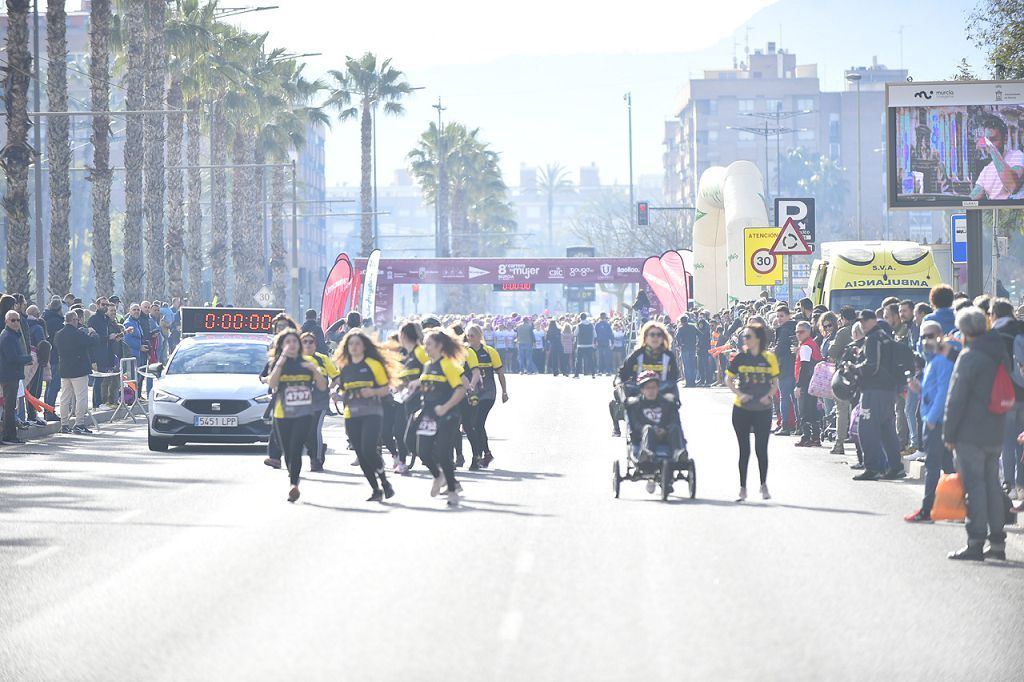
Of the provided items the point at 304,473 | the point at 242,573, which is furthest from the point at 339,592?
the point at 304,473

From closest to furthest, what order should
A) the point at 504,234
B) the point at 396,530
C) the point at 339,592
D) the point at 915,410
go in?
the point at 339,592 < the point at 396,530 < the point at 915,410 < the point at 504,234

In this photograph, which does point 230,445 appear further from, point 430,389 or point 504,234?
point 504,234

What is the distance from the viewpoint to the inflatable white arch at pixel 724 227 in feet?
150

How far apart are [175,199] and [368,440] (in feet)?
126

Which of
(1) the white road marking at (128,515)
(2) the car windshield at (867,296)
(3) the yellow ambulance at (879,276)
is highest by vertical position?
(3) the yellow ambulance at (879,276)

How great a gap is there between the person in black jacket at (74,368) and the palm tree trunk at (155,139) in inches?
720

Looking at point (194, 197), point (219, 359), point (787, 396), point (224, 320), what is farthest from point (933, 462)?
point (194, 197)

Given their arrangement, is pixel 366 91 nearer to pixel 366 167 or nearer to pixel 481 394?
pixel 366 167

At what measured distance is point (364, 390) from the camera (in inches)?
617

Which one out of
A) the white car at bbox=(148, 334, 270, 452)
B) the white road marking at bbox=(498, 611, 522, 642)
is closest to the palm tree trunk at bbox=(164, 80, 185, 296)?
the white car at bbox=(148, 334, 270, 452)

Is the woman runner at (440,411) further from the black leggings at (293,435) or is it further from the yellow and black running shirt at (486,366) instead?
the yellow and black running shirt at (486,366)

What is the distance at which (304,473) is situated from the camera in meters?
19.5

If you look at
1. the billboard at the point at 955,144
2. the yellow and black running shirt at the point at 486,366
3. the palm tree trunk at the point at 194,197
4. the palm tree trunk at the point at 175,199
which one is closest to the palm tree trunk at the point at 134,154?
the palm tree trunk at the point at 175,199

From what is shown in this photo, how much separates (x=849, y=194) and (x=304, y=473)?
154 meters
